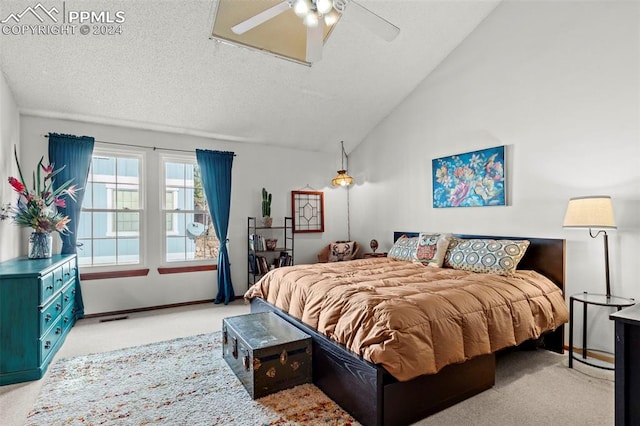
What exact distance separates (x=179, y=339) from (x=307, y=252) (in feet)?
8.82

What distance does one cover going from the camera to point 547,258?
3.24 metres

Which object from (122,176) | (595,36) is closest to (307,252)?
(122,176)

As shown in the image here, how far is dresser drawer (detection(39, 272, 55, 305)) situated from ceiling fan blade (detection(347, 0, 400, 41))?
309 cm

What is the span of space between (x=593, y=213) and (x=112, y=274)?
510 centimetres

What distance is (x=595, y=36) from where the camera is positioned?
2951 mm

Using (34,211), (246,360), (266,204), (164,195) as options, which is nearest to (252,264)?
(266,204)

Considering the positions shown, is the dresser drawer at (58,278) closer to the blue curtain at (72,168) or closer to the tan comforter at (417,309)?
the blue curtain at (72,168)

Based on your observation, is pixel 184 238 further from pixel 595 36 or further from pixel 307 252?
pixel 595 36

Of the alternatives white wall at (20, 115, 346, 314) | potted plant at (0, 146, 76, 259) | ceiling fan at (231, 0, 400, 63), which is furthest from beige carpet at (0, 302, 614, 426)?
ceiling fan at (231, 0, 400, 63)

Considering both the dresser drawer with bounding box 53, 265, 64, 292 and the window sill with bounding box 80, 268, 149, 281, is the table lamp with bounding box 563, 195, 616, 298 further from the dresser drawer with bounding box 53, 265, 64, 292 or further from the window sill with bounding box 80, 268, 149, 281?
the window sill with bounding box 80, 268, 149, 281

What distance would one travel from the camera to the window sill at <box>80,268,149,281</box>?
4.11 m

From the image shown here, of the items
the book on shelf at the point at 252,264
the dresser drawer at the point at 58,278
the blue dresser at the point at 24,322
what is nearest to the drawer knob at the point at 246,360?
the blue dresser at the point at 24,322

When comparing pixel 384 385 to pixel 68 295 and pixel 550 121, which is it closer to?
pixel 550 121

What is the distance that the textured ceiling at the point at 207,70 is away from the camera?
3.09m
